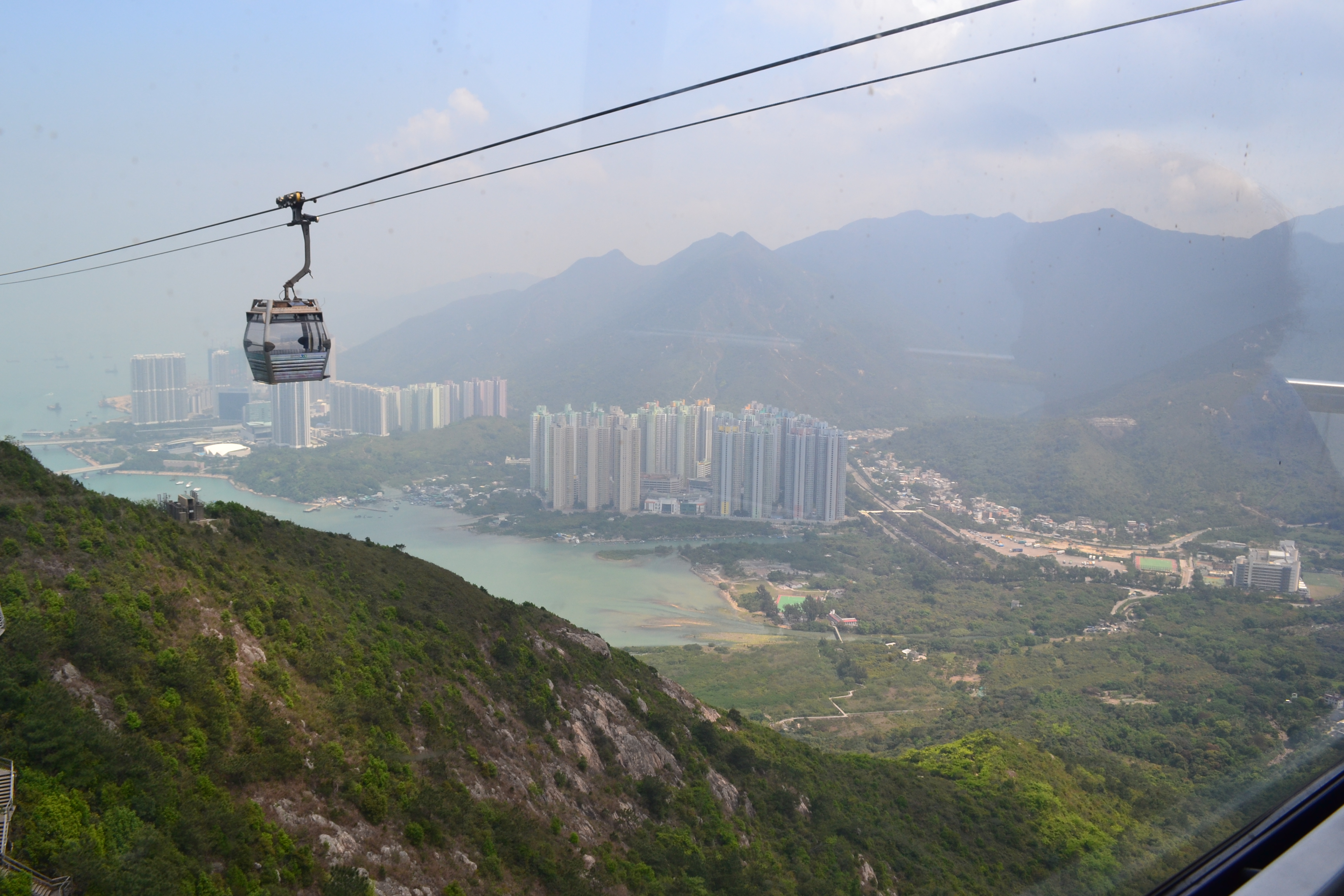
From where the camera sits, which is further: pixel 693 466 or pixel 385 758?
pixel 693 466

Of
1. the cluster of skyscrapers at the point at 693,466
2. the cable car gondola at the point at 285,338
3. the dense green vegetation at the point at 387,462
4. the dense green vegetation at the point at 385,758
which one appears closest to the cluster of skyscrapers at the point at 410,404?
the dense green vegetation at the point at 387,462

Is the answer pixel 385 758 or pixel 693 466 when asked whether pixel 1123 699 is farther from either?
pixel 693 466

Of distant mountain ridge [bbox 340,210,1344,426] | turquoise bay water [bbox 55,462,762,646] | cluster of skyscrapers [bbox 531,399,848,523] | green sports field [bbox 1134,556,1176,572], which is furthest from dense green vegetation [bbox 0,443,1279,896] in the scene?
cluster of skyscrapers [bbox 531,399,848,523]

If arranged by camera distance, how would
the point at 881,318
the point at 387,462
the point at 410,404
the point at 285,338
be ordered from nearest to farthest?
the point at 285,338, the point at 387,462, the point at 410,404, the point at 881,318

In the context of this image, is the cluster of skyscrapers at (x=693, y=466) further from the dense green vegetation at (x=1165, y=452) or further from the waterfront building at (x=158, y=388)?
the waterfront building at (x=158, y=388)

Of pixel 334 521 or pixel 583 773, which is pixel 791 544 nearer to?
pixel 334 521

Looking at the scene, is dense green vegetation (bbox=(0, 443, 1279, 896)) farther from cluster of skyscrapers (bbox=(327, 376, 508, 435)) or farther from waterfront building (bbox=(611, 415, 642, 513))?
cluster of skyscrapers (bbox=(327, 376, 508, 435))

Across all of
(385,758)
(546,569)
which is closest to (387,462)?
(546,569)
